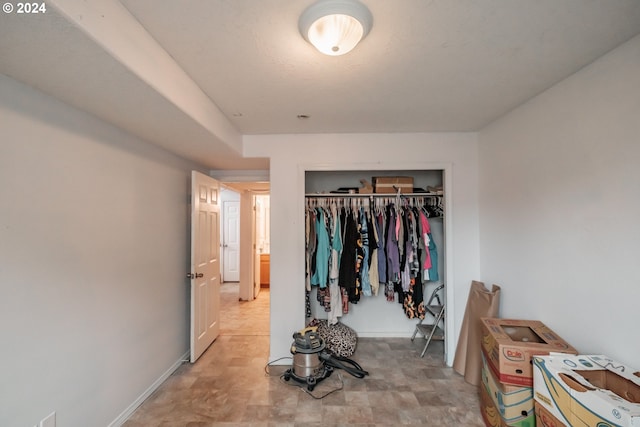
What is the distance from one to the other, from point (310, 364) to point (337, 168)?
189 cm

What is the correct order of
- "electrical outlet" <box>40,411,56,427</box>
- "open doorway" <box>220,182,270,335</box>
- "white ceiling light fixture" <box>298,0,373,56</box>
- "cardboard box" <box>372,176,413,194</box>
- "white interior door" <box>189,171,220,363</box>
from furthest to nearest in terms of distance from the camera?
1. "open doorway" <box>220,182,270,335</box>
2. "cardboard box" <box>372,176,413,194</box>
3. "white interior door" <box>189,171,220,363</box>
4. "electrical outlet" <box>40,411,56,427</box>
5. "white ceiling light fixture" <box>298,0,373,56</box>

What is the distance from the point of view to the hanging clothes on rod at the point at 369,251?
2.87m

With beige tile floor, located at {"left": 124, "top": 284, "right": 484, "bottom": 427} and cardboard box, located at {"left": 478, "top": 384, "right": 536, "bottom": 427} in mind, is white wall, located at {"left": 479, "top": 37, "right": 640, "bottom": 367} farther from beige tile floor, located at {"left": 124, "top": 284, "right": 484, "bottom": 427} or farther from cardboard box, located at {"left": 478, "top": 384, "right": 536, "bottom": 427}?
beige tile floor, located at {"left": 124, "top": 284, "right": 484, "bottom": 427}

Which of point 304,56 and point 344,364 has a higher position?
point 304,56

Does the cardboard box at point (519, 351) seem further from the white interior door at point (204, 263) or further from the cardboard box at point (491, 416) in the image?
the white interior door at point (204, 263)

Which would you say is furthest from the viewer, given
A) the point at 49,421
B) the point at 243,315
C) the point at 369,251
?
the point at 243,315

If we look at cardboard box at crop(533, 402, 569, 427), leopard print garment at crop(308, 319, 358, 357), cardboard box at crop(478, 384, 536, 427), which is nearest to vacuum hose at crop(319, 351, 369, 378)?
leopard print garment at crop(308, 319, 358, 357)

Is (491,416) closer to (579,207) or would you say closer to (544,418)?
(544,418)

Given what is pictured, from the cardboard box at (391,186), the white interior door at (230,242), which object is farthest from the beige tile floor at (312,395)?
the white interior door at (230,242)

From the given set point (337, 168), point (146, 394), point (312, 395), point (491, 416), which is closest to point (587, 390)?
point (491, 416)

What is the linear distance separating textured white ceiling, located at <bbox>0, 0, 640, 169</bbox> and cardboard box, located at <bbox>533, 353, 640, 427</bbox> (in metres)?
1.68

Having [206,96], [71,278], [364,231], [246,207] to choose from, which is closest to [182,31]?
[206,96]

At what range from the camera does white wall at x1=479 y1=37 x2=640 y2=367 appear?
55.5 inches

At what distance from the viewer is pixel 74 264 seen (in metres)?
1.59
